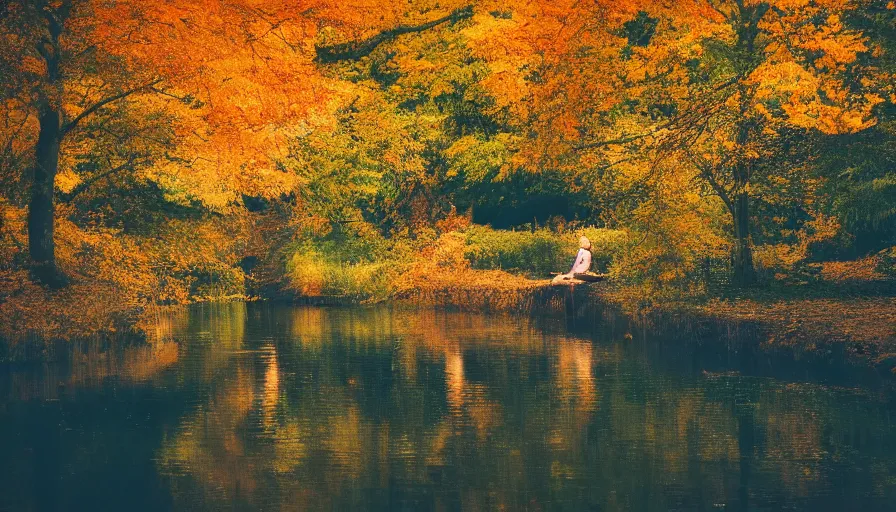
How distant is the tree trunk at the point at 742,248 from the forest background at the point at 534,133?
50 mm

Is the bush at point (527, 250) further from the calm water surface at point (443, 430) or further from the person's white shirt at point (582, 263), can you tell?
the calm water surface at point (443, 430)

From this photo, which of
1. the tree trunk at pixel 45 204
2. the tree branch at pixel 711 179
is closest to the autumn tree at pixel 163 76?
the tree trunk at pixel 45 204

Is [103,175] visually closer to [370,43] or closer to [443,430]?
[370,43]

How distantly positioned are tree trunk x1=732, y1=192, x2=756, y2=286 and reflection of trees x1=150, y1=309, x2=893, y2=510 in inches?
272

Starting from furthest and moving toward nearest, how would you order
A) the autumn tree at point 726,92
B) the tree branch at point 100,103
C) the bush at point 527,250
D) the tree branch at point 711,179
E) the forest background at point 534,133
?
1. the bush at point 527,250
2. the tree branch at point 711,179
3. the tree branch at point 100,103
4. the forest background at point 534,133
5. the autumn tree at point 726,92

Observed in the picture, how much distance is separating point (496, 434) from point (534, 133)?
825 inches

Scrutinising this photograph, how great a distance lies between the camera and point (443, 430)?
15.5 metres

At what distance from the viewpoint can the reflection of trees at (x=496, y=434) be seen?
39.8ft

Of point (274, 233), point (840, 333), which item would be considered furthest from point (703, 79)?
point (274, 233)

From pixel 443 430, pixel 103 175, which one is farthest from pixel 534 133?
pixel 443 430

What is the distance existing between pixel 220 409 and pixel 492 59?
73.7 feet

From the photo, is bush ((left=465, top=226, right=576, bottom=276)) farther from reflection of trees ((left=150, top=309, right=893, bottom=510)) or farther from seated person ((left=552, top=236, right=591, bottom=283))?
reflection of trees ((left=150, top=309, right=893, bottom=510))

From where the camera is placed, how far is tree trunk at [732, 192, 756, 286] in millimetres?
29297

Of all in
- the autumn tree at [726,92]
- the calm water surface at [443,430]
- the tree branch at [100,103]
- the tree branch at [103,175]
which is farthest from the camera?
the tree branch at [103,175]
